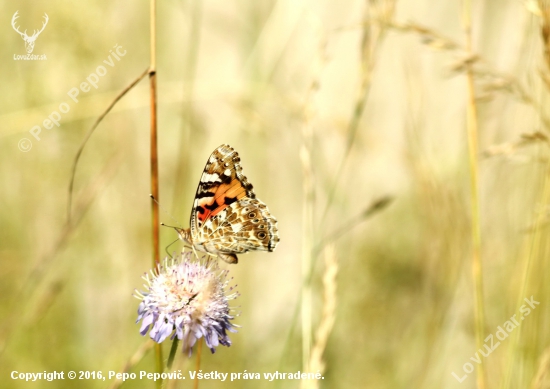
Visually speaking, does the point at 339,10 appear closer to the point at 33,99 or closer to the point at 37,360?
the point at 33,99

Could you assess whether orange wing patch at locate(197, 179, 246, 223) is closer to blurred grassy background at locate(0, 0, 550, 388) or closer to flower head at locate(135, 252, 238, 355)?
flower head at locate(135, 252, 238, 355)

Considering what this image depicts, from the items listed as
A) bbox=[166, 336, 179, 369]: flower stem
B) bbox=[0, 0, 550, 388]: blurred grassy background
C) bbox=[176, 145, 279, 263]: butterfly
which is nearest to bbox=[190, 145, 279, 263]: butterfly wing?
bbox=[176, 145, 279, 263]: butterfly

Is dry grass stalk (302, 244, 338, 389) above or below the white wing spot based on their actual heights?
below

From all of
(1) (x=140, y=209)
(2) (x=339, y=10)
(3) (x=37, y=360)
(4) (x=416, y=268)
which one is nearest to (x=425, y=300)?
(4) (x=416, y=268)

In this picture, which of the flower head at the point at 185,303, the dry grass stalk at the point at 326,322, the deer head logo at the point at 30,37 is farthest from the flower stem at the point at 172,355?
the deer head logo at the point at 30,37

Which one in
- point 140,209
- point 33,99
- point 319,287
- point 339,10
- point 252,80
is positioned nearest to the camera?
point 252,80

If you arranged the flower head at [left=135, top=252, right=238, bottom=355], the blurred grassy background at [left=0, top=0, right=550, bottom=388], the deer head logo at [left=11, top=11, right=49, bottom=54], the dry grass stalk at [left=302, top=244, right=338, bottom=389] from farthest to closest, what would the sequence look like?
the deer head logo at [left=11, top=11, right=49, bottom=54] → the blurred grassy background at [left=0, top=0, right=550, bottom=388] → the flower head at [left=135, top=252, right=238, bottom=355] → the dry grass stalk at [left=302, top=244, right=338, bottom=389]

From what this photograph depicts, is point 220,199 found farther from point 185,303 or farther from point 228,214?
point 185,303
